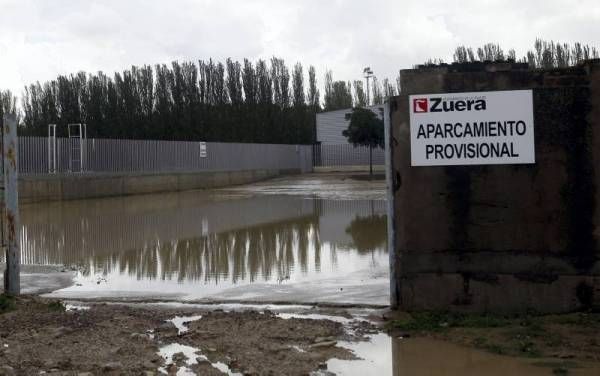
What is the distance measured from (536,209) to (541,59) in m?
56.2

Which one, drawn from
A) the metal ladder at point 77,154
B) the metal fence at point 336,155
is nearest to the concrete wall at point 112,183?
the metal ladder at point 77,154

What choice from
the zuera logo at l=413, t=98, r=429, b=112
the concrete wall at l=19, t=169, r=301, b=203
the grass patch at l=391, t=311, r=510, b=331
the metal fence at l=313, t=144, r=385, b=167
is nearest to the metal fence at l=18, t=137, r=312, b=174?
the concrete wall at l=19, t=169, r=301, b=203

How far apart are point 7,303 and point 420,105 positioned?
504 cm

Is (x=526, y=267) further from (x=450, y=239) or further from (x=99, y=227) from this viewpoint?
(x=99, y=227)

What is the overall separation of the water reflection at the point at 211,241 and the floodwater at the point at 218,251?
22 millimetres

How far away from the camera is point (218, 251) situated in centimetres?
1288

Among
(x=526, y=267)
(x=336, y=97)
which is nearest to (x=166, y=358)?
(x=526, y=267)

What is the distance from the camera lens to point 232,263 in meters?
11.4

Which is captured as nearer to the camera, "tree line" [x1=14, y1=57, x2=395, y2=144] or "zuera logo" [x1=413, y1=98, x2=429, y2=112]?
"zuera logo" [x1=413, y1=98, x2=429, y2=112]

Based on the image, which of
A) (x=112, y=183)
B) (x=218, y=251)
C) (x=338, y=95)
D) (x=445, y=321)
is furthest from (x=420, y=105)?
(x=338, y=95)

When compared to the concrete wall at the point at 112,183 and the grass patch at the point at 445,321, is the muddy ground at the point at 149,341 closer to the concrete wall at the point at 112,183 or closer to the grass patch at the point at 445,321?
the grass patch at the point at 445,321

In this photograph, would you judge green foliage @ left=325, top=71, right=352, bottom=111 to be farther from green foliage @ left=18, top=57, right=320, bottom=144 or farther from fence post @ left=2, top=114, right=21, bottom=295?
fence post @ left=2, top=114, right=21, bottom=295

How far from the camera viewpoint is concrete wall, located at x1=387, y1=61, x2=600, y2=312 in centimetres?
661

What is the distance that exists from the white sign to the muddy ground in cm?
195
